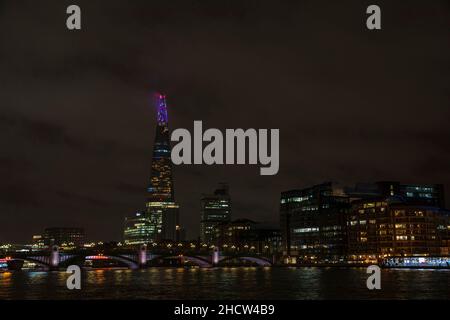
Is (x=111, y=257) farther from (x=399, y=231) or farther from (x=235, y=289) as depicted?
(x=235, y=289)

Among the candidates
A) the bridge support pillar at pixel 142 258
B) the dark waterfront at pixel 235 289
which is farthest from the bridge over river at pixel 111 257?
the dark waterfront at pixel 235 289

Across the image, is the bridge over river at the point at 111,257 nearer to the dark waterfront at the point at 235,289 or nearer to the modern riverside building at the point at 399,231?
the modern riverside building at the point at 399,231

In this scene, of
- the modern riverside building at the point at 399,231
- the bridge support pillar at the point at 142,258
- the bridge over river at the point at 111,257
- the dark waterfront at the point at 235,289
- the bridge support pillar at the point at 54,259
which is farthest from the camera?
the modern riverside building at the point at 399,231

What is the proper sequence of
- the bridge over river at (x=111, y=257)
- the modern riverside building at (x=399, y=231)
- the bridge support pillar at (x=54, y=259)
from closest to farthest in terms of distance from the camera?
the bridge over river at (x=111, y=257) < the bridge support pillar at (x=54, y=259) < the modern riverside building at (x=399, y=231)

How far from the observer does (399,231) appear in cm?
17562

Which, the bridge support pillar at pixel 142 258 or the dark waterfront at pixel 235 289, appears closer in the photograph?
the dark waterfront at pixel 235 289

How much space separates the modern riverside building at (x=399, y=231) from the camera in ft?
570

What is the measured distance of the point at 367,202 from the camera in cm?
19038

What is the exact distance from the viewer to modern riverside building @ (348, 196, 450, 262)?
570 ft

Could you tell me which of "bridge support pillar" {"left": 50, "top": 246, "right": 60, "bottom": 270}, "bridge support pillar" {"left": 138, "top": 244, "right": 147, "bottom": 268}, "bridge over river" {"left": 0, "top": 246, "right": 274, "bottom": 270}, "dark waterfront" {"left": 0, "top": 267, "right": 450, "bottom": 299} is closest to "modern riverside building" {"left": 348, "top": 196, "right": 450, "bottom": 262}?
"bridge over river" {"left": 0, "top": 246, "right": 274, "bottom": 270}

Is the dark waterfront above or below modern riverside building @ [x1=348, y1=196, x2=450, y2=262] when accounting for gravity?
below

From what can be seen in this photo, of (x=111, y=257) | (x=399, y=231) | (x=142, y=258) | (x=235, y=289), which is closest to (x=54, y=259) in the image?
(x=111, y=257)

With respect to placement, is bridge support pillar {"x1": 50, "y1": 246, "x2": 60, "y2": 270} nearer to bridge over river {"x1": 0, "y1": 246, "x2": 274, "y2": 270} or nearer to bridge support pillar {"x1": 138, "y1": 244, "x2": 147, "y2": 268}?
bridge over river {"x1": 0, "y1": 246, "x2": 274, "y2": 270}
